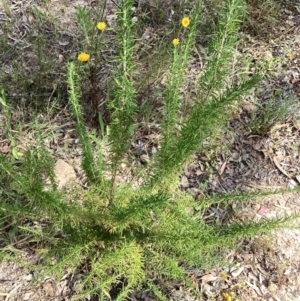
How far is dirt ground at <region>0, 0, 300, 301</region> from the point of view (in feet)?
7.16

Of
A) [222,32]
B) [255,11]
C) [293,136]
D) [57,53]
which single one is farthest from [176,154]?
[255,11]

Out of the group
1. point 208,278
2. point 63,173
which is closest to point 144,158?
point 63,173

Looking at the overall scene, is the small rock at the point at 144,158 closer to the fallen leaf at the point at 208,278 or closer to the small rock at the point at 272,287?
the fallen leaf at the point at 208,278

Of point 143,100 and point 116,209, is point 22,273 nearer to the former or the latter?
point 116,209

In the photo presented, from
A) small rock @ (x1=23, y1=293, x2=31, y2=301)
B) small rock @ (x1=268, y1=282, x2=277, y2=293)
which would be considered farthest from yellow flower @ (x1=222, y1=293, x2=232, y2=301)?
small rock @ (x1=23, y1=293, x2=31, y2=301)

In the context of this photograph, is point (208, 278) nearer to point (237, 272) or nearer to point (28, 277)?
point (237, 272)

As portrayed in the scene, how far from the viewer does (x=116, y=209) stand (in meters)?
1.91

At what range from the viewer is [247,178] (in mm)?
2559

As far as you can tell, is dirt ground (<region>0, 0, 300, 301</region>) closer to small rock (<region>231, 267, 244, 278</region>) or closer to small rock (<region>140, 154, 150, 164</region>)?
small rock (<region>231, 267, 244, 278</region>)

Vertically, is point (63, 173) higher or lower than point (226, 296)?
higher

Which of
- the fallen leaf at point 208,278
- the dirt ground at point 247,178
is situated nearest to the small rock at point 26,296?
the dirt ground at point 247,178

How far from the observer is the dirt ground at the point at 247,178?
7.16 feet

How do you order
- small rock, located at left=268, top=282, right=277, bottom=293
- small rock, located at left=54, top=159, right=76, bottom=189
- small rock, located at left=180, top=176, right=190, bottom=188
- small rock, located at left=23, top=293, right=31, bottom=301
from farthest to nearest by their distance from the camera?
small rock, located at left=180, top=176, right=190, bottom=188 < small rock, located at left=54, top=159, right=76, bottom=189 < small rock, located at left=268, top=282, right=277, bottom=293 < small rock, located at left=23, top=293, right=31, bottom=301

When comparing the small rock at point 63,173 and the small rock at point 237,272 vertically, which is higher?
the small rock at point 63,173
